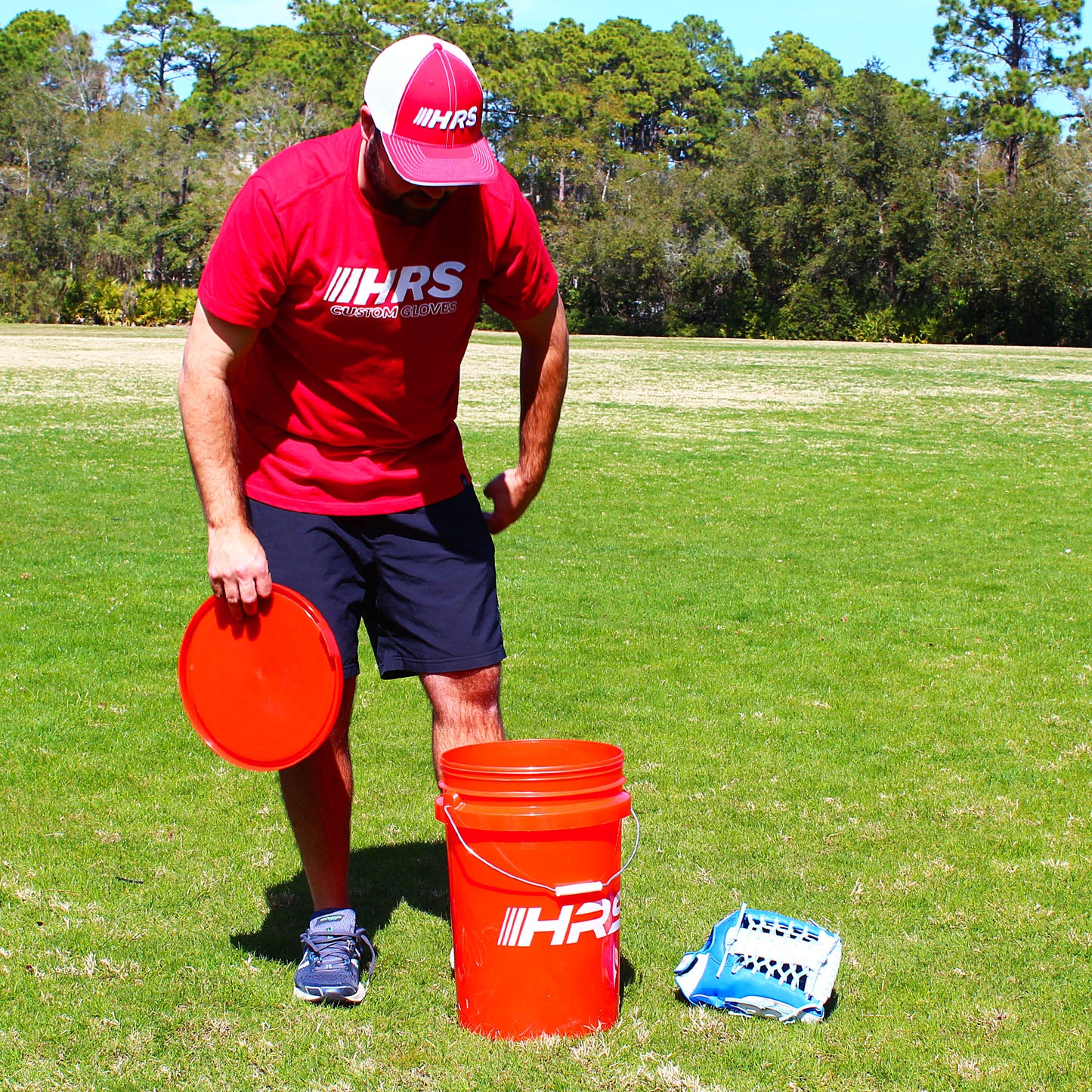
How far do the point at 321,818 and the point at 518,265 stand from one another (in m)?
1.65

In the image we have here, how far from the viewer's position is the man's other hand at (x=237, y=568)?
10.7ft

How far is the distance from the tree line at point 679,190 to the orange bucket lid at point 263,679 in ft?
195

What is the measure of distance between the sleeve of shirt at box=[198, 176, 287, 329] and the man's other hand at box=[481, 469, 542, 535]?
103 cm

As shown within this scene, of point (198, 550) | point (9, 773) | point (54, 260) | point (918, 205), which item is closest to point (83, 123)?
point (54, 260)

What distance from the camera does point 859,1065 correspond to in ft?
10.0

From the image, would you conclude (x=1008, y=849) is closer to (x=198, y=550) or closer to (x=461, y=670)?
(x=461, y=670)

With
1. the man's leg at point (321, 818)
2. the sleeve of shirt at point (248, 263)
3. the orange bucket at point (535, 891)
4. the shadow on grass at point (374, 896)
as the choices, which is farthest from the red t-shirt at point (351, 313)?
the shadow on grass at point (374, 896)

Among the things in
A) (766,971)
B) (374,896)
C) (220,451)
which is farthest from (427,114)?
(374,896)

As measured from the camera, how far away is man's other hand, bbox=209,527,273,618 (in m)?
3.25

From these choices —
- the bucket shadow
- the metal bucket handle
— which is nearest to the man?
the bucket shadow

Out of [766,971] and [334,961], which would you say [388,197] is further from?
[766,971]

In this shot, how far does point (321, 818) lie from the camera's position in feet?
11.9

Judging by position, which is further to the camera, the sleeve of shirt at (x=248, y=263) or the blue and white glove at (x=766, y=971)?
the blue and white glove at (x=766, y=971)

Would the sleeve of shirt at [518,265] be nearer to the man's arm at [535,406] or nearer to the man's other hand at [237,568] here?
the man's arm at [535,406]
